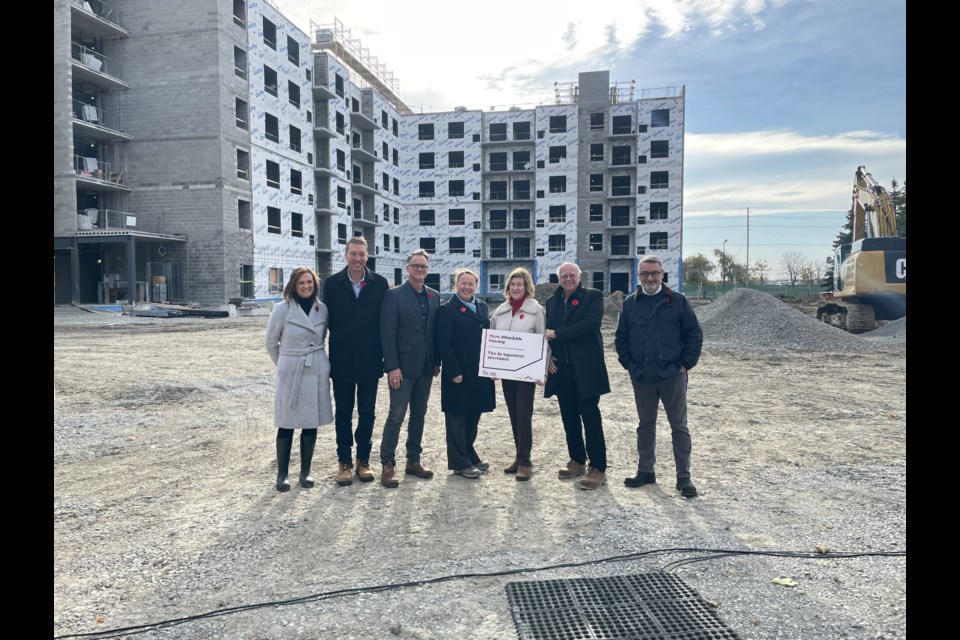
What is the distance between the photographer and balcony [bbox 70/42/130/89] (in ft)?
90.7

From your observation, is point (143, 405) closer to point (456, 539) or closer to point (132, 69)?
point (456, 539)

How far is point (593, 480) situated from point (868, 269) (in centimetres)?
1781

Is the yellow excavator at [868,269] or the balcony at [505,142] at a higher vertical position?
the balcony at [505,142]

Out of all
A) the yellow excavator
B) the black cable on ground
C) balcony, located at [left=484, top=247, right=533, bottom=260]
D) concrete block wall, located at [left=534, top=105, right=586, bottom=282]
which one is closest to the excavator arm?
the yellow excavator

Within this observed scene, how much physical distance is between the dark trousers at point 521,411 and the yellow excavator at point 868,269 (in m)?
16.7

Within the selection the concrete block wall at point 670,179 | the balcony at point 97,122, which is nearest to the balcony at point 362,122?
the balcony at point 97,122

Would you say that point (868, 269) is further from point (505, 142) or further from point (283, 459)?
point (505, 142)

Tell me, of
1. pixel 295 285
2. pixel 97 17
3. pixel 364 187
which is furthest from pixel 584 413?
pixel 364 187

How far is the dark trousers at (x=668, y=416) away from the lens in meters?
5.30

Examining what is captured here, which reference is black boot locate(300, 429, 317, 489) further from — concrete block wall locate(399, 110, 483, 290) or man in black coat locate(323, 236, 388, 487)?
concrete block wall locate(399, 110, 483, 290)

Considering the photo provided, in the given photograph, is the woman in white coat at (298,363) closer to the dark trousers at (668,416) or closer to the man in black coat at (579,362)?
the man in black coat at (579,362)

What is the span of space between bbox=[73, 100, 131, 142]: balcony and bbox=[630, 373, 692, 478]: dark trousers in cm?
3190
